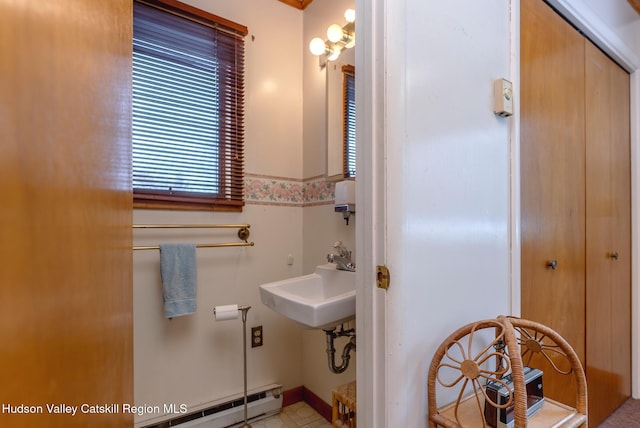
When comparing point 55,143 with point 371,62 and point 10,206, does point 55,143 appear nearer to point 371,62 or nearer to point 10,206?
point 10,206

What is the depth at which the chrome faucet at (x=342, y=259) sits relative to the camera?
1543 mm

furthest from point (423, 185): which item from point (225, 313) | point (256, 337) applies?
point (256, 337)

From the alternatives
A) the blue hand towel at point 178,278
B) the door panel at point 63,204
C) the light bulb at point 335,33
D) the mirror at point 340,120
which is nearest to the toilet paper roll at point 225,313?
the blue hand towel at point 178,278

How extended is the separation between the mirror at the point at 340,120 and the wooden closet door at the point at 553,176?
2.58 ft

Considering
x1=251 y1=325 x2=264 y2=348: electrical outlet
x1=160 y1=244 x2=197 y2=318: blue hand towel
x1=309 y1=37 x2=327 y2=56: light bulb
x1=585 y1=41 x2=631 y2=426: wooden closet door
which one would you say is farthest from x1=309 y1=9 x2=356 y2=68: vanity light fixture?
x1=251 y1=325 x2=264 y2=348: electrical outlet

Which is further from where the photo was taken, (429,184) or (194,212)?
(194,212)

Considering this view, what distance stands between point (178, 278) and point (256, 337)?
0.61 meters

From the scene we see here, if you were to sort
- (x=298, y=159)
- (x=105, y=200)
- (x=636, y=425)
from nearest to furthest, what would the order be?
(x=105, y=200) → (x=636, y=425) → (x=298, y=159)

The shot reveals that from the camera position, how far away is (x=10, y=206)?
1.00 ft

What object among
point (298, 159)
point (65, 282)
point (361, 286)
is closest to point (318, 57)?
point (298, 159)

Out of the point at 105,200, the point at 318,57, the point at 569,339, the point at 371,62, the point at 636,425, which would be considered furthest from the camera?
the point at 318,57

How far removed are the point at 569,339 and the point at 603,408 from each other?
0.66m

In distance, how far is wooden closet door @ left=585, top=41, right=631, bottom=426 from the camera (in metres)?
1.54

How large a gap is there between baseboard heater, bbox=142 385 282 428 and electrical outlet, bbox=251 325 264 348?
0.26m
